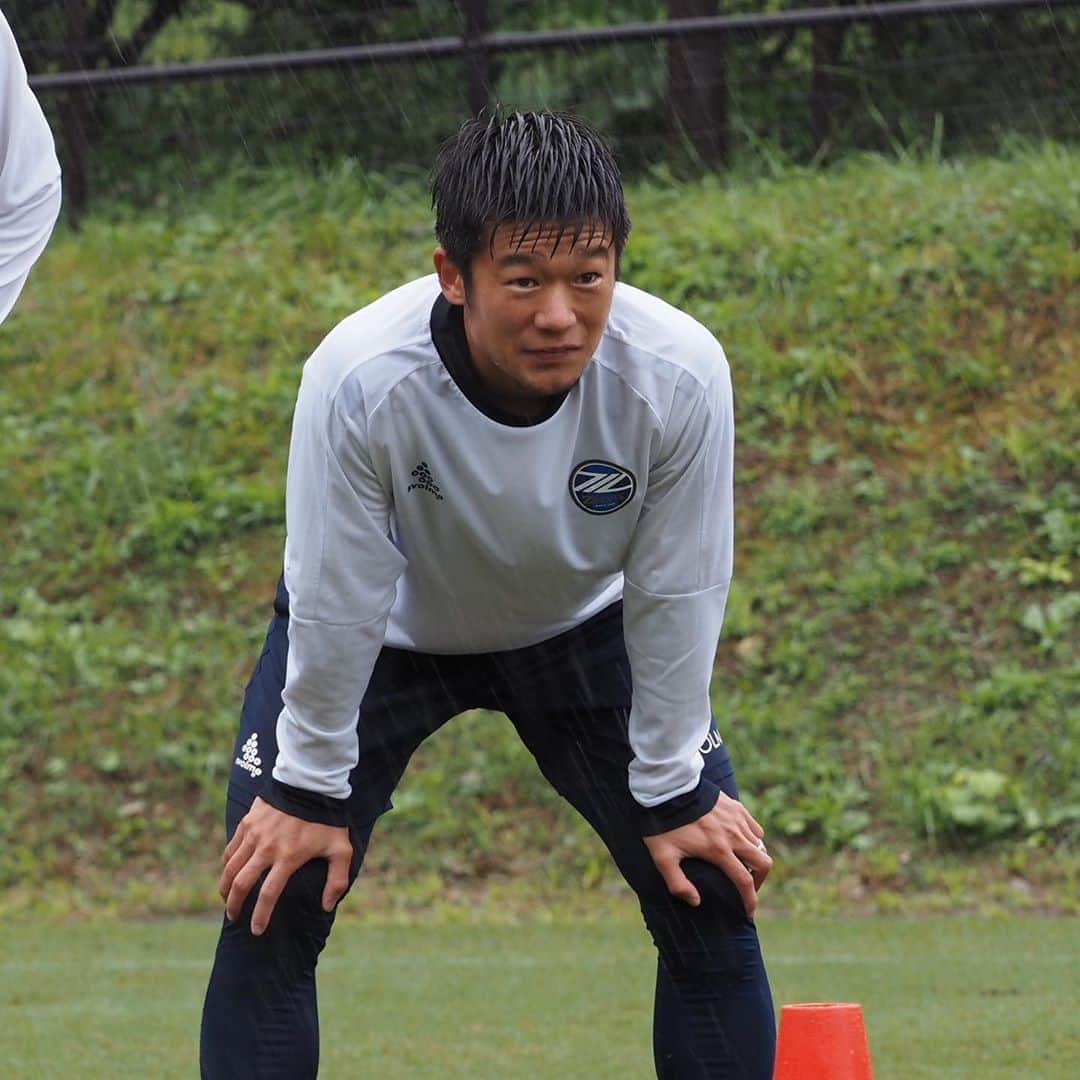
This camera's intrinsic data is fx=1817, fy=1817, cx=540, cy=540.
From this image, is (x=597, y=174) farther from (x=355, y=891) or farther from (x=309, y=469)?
(x=355, y=891)

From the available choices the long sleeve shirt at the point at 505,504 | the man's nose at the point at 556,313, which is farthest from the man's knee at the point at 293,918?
the man's nose at the point at 556,313

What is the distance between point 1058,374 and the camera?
8.66 m

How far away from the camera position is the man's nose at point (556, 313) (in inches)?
114

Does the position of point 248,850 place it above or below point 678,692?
below

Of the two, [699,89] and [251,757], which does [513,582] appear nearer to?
[251,757]

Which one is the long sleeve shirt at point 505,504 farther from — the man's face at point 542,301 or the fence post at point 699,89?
the fence post at point 699,89

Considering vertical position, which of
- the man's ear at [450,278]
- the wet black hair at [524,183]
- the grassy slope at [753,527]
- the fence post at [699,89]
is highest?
the wet black hair at [524,183]

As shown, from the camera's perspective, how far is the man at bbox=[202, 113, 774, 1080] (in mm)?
3014

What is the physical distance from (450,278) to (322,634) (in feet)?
2.16

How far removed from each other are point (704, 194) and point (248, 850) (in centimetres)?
770

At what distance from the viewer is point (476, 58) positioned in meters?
10.2

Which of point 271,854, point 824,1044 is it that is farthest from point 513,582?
point 824,1044

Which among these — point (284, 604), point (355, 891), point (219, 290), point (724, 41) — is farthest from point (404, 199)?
point (284, 604)

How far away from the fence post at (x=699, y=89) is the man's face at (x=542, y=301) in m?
7.65
